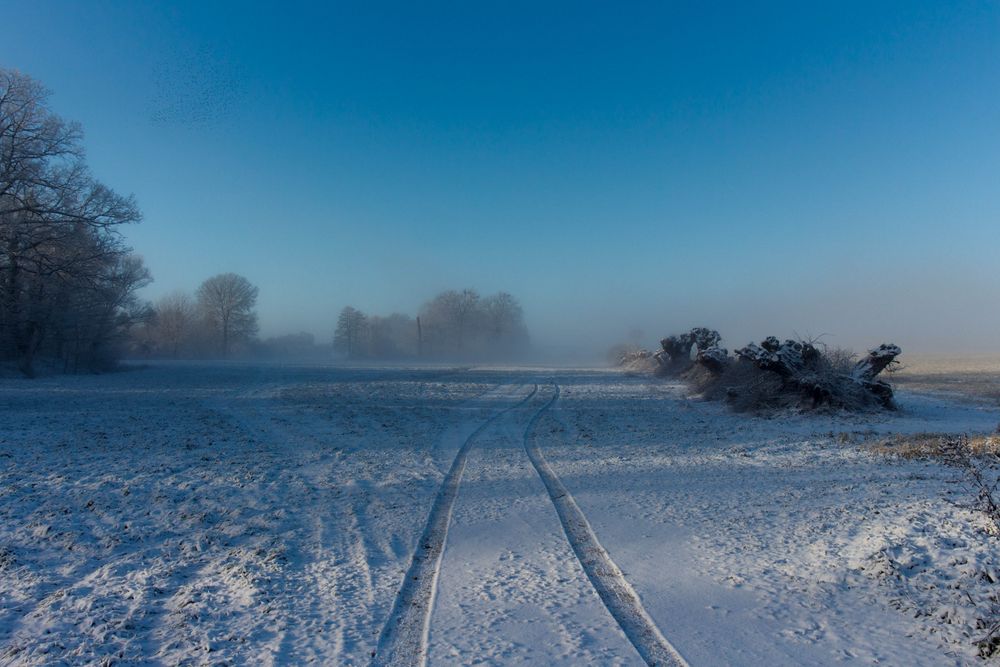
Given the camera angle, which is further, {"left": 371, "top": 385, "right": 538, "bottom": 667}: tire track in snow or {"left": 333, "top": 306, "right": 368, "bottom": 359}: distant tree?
{"left": 333, "top": 306, "right": 368, "bottom": 359}: distant tree

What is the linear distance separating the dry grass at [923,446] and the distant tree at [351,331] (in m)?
103

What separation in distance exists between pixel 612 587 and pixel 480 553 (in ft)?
5.15

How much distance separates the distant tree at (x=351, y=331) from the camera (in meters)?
110

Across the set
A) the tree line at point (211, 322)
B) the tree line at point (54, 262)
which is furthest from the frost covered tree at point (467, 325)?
the tree line at point (54, 262)

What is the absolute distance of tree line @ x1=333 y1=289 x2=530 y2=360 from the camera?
109m

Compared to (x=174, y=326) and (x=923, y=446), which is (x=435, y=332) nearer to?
(x=174, y=326)

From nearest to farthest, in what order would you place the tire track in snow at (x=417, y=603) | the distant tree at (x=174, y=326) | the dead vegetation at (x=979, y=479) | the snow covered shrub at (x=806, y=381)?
the tire track in snow at (x=417, y=603)
the dead vegetation at (x=979, y=479)
the snow covered shrub at (x=806, y=381)
the distant tree at (x=174, y=326)

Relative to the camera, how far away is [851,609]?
194 inches

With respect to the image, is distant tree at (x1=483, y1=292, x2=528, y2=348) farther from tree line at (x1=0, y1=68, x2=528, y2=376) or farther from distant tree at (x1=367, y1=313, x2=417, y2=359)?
tree line at (x1=0, y1=68, x2=528, y2=376)

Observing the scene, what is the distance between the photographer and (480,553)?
6.34 m

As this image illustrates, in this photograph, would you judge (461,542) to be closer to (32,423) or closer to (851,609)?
(851,609)

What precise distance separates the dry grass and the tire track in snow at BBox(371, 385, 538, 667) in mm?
7393

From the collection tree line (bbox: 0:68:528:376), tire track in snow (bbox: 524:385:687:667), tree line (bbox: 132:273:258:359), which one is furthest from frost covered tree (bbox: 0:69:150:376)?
tree line (bbox: 132:273:258:359)

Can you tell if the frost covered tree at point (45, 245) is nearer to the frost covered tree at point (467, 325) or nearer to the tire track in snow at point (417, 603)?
the tire track in snow at point (417, 603)
